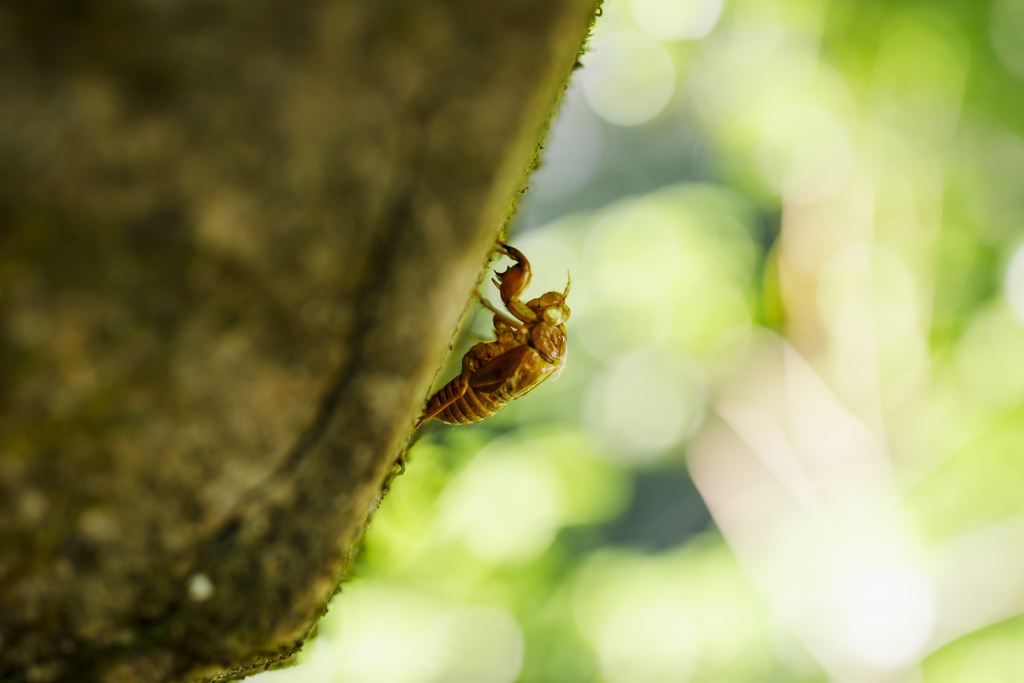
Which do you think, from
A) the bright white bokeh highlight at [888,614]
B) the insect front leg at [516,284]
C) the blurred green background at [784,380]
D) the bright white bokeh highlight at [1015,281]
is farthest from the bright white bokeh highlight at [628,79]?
the bright white bokeh highlight at [888,614]

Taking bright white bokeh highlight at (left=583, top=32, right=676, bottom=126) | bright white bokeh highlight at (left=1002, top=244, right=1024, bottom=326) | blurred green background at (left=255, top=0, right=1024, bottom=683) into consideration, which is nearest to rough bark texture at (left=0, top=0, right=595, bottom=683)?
blurred green background at (left=255, top=0, right=1024, bottom=683)

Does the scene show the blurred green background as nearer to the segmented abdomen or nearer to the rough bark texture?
the segmented abdomen

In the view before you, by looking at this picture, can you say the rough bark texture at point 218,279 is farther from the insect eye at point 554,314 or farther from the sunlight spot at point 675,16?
the sunlight spot at point 675,16

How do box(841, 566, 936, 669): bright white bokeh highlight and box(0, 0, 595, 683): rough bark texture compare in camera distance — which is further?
box(841, 566, 936, 669): bright white bokeh highlight

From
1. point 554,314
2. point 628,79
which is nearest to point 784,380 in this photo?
point 628,79

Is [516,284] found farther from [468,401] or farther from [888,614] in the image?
[888,614]

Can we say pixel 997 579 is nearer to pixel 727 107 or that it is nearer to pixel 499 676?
pixel 499 676
